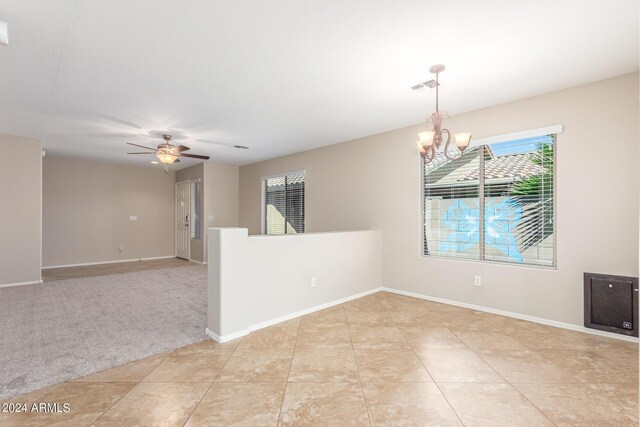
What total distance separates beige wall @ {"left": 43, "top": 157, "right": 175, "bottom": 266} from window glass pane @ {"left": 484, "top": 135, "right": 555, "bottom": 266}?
8.17 m

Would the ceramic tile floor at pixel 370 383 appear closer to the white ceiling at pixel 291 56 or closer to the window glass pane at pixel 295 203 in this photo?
the white ceiling at pixel 291 56

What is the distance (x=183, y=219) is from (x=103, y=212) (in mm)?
1857

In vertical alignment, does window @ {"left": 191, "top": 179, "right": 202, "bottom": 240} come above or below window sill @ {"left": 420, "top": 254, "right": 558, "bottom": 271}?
above

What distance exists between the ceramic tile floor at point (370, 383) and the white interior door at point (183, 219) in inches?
234

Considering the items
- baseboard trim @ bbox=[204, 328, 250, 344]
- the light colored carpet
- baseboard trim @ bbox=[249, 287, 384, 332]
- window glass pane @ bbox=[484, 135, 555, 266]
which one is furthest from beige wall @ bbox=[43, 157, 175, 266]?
window glass pane @ bbox=[484, 135, 555, 266]

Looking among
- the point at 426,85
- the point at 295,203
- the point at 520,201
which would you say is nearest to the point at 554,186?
the point at 520,201

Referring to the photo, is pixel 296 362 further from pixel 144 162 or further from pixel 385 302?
pixel 144 162

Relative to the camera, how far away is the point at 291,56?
2.61 metres

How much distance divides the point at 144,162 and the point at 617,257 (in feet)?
28.2

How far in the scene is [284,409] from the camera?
1.89 metres

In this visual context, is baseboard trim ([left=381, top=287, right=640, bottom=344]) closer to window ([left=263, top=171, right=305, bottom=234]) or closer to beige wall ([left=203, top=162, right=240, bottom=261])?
window ([left=263, top=171, right=305, bottom=234])

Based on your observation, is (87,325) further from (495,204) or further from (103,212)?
(103,212)

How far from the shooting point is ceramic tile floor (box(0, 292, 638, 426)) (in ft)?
5.96

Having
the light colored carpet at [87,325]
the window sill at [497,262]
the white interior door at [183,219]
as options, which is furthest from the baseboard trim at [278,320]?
the white interior door at [183,219]
